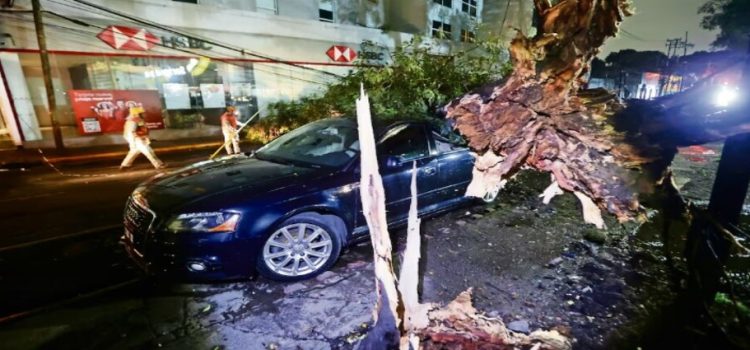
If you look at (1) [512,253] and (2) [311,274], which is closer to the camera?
(2) [311,274]

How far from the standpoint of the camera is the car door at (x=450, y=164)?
4.74 m

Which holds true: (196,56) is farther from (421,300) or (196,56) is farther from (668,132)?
(668,132)

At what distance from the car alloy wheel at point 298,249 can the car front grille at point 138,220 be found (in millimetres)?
1098

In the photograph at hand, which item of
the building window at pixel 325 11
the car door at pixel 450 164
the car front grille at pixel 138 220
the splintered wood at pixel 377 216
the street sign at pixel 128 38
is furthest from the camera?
the building window at pixel 325 11

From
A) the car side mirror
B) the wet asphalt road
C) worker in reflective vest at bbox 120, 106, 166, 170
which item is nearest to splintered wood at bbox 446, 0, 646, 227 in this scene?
the car side mirror

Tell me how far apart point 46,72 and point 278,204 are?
12498mm

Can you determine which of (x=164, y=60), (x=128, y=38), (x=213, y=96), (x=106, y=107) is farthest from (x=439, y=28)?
(x=106, y=107)

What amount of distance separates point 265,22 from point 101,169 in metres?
9.49

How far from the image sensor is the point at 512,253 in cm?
424

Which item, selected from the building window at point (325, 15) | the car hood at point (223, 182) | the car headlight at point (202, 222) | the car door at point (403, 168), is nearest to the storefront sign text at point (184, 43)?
the building window at point (325, 15)

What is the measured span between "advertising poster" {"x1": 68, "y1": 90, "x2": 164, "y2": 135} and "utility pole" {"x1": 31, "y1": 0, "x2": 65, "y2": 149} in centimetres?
71

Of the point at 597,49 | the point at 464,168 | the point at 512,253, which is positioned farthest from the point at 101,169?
the point at 597,49

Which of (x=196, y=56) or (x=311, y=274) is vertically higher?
(x=196, y=56)

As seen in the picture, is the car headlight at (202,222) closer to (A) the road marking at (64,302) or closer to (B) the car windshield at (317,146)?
(A) the road marking at (64,302)
